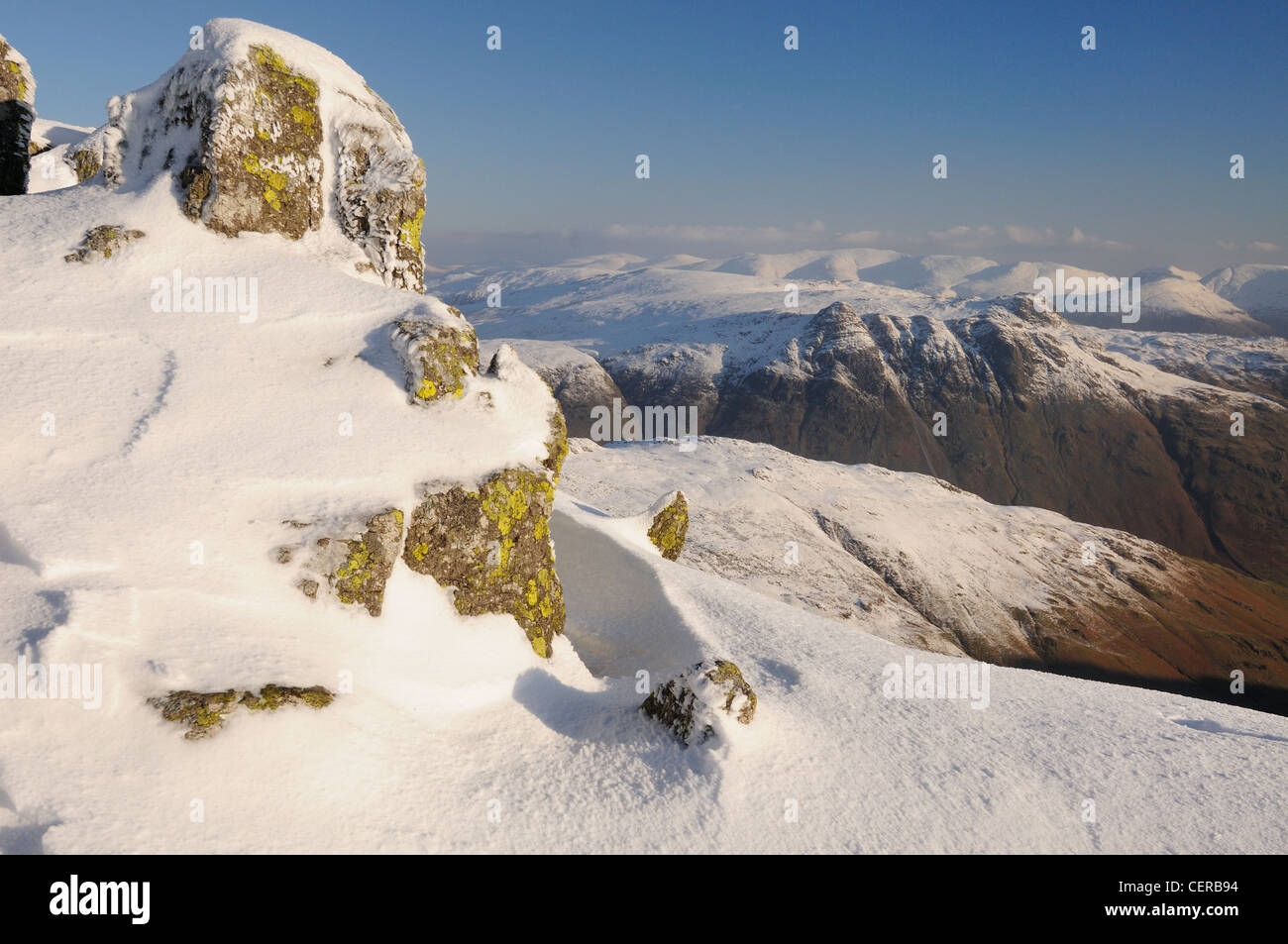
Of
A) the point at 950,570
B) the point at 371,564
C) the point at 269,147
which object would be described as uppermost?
the point at 269,147

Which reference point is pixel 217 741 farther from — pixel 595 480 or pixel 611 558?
pixel 595 480

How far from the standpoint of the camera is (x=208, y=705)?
1214 cm

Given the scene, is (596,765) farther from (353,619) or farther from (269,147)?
(269,147)

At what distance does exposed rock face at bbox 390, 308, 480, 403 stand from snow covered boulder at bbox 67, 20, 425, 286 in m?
5.11

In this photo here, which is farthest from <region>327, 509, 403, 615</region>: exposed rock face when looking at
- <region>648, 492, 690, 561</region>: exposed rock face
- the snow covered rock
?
<region>648, 492, 690, 561</region>: exposed rock face

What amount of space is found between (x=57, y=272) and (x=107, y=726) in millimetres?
13159

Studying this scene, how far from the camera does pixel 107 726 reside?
1151 cm

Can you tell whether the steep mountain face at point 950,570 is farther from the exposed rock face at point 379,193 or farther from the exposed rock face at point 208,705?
the exposed rock face at point 208,705

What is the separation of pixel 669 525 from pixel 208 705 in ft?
70.5

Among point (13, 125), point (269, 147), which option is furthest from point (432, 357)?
point (13, 125)

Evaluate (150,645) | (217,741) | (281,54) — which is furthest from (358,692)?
(281,54)

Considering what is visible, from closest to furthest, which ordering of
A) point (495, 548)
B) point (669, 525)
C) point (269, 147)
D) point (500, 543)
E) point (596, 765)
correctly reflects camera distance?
point (596, 765)
point (495, 548)
point (500, 543)
point (269, 147)
point (669, 525)

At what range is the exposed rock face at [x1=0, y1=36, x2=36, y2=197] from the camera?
27016mm

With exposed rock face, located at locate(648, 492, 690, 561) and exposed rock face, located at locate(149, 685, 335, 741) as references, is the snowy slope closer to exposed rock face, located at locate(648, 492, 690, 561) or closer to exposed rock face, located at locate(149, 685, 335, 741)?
exposed rock face, located at locate(149, 685, 335, 741)
